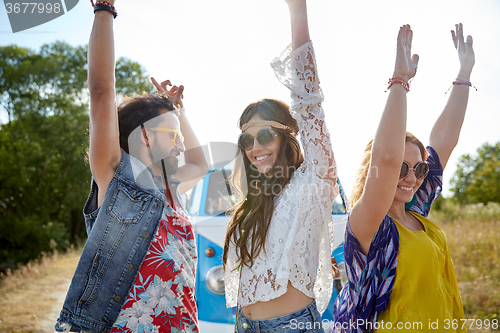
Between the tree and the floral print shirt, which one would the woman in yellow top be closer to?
the floral print shirt

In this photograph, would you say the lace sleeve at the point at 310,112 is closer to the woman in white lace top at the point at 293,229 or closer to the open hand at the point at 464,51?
the woman in white lace top at the point at 293,229

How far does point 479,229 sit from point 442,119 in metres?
7.77

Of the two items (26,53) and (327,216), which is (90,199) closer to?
(327,216)

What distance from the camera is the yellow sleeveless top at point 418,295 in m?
1.54

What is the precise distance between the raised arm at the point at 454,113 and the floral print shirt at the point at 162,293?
1.60 m

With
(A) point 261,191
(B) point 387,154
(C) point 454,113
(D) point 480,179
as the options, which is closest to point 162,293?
(A) point 261,191

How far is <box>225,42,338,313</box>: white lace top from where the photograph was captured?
1.80 meters

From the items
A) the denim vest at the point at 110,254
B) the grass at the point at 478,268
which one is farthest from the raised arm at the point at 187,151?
the grass at the point at 478,268

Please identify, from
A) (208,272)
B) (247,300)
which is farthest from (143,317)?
(208,272)

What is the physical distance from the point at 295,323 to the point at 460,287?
5.15 metres

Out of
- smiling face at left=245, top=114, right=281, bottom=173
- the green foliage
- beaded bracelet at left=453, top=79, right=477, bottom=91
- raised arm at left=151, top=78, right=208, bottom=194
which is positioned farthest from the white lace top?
the green foliage

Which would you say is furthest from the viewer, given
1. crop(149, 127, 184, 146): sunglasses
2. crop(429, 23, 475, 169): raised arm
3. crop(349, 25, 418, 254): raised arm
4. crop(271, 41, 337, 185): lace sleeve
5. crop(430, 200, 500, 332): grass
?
crop(430, 200, 500, 332): grass

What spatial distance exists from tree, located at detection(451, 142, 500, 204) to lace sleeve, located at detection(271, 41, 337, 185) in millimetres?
28438

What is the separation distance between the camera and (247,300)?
1.85 m
